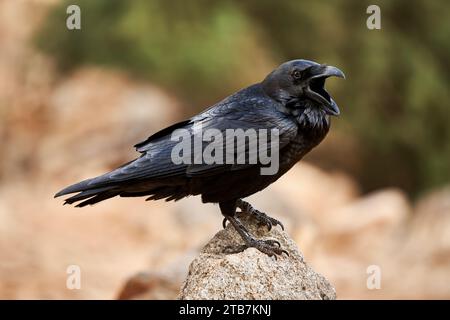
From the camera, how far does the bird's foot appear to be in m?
5.29

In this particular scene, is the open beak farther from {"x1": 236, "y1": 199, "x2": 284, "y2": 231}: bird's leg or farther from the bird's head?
{"x1": 236, "y1": 199, "x2": 284, "y2": 231}: bird's leg

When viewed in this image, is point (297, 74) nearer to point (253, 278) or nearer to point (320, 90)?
point (320, 90)

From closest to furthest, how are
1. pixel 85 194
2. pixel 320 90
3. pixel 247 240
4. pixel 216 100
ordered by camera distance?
pixel 85 194 → pixel 247 240 → pixel 320 90 → pixel 216 100

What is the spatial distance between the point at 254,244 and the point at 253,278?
1.24 feet

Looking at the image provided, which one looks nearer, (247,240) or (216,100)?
(247,240)

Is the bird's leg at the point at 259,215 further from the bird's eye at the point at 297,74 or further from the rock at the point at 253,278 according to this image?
the bird's eye at the point at 297,74

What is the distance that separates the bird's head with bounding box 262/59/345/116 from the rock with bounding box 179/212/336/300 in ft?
2.86

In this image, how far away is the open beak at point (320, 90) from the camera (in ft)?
17.5

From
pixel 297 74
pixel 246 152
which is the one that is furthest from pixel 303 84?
pixel 246 152

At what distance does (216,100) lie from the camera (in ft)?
46.9

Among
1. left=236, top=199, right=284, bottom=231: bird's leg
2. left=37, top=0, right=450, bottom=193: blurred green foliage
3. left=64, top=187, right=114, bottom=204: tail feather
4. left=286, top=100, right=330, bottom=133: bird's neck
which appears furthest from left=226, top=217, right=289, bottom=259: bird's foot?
left=37, top=0, right=450, bottom=193: blurred green foliage

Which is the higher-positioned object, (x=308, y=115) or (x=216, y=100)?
(x=216, y=100)

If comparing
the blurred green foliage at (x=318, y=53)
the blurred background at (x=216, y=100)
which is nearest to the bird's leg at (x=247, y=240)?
the blurred background at (x=216, y=100)
